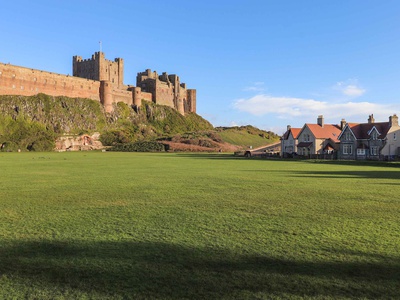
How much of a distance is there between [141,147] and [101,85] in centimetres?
4080

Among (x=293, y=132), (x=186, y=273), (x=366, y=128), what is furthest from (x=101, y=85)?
(x=186, y=273)

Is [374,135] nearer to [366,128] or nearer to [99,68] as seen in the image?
[366,128]

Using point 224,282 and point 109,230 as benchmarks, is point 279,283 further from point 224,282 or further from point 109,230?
point 109,230

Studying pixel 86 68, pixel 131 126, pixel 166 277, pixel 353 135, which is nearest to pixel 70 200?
pixel 166 277

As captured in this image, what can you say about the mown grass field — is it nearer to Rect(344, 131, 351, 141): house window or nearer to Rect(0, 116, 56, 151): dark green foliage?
Rect(344, 131, 351, 141): house window

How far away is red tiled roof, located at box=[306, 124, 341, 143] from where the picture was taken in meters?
68.2

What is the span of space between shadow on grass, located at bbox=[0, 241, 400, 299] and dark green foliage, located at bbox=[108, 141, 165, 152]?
94.3m

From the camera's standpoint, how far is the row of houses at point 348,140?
56.2 metres

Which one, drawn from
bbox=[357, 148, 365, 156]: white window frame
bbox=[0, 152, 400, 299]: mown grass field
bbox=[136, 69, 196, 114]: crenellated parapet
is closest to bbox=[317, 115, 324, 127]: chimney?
bbox=[357, 148, 365, 156]: white window frame

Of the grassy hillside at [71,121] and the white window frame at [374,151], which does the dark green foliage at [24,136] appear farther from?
the white window frame at [374,151]

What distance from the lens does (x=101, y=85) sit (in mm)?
129625

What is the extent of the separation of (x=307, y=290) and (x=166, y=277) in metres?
2.20

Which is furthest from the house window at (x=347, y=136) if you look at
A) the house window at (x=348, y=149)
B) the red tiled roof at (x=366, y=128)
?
the house window at (x=348, y=149)

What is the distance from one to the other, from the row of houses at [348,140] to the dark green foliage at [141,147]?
39.6 m
